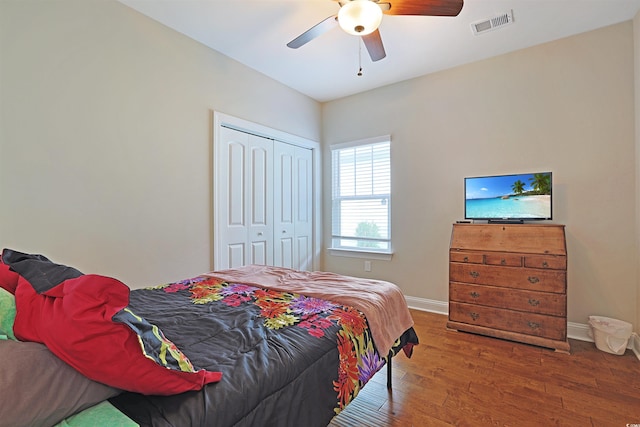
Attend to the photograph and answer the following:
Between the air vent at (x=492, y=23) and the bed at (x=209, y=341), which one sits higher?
the air vent at (x=492, y=23)

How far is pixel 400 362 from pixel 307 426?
4.86 ft

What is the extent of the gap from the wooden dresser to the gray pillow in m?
2.96

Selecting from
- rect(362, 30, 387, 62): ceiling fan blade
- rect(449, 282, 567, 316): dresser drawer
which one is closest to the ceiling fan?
rect(362, 30, 387, 62): ceiling fan blade

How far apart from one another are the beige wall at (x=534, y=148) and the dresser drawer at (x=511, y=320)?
525mm

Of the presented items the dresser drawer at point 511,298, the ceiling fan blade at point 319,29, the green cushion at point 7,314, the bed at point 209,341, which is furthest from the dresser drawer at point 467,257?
the green cushion at point 7,314

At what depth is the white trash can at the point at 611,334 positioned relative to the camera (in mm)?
2475

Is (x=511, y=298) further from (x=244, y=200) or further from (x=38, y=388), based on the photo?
(x=38, y=388)

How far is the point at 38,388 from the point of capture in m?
0.64

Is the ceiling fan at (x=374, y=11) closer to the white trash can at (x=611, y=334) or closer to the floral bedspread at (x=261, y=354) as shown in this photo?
the floral bedspread at (x=261, y=354)

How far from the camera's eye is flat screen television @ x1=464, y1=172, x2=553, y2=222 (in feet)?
9.28

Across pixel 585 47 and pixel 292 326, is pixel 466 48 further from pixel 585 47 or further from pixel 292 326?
pixel 292 326

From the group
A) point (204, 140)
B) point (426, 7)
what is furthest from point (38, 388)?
point (204, 140)

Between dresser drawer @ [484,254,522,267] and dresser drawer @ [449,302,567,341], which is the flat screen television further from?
dresser drawer @ [449,302,567,341]

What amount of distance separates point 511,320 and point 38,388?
3.18 metres
